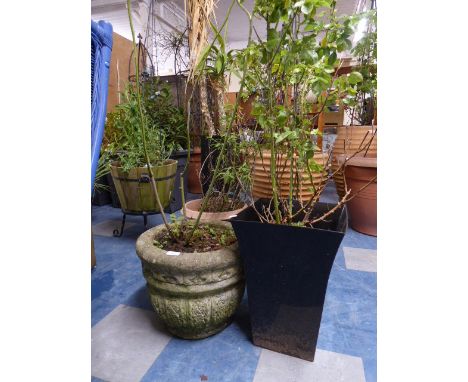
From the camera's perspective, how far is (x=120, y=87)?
10.3 ft

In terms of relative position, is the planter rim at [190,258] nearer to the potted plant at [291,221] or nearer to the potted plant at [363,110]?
the potted plant at [291,221]

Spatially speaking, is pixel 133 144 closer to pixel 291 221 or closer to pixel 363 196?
pixel 291 221

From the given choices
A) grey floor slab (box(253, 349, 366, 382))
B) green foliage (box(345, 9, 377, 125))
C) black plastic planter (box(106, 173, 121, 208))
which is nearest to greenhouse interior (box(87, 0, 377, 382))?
grey floor slab (box(253, 349, 366, 382))

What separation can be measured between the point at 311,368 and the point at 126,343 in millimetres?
615

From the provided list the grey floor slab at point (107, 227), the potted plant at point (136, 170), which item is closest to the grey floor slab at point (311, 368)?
the potted plant at point (136, 170)

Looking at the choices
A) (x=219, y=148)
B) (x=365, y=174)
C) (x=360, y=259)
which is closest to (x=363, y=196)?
(x=365, y=174)

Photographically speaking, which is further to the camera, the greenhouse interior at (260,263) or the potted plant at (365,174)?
the potted plant at (365,174)

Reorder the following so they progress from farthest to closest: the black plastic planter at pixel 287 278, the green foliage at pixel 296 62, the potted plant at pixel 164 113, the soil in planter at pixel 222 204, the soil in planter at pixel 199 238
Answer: the potted plant at pixel 164 113, the soil in planter at pixel 222 204, the soil in planter at pixel 199 238, the black plastic planter at pixel 287 278, the green foliage at pixel 296 62

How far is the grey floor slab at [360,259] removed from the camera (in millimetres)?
1491

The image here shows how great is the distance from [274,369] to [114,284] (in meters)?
0.85

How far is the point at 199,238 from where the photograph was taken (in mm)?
1081
